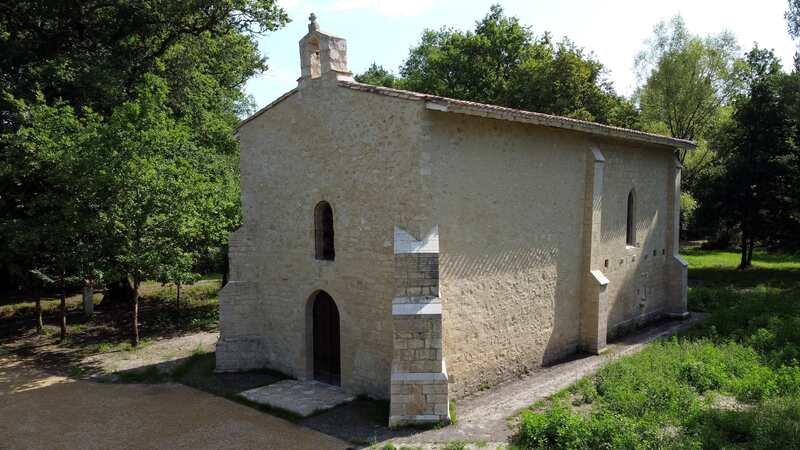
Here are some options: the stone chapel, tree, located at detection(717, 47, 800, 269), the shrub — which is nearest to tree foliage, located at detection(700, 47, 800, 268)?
tree, located at detection(717, 47, 800, 269)

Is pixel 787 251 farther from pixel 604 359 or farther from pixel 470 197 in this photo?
pixel 470 197

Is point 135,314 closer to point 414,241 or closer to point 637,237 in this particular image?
point 414,241

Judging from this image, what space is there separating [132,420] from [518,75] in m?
24.8

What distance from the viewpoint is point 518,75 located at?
29.2m

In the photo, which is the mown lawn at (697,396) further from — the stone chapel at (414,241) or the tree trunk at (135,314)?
the tree trunk at (135,314)

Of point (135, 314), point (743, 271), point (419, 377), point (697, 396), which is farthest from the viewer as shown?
point (743, 271)

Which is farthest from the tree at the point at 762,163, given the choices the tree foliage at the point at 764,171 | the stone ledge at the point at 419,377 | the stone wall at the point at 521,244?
the stone ledge at the point at 419,377

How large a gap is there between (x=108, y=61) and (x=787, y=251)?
1197 inches

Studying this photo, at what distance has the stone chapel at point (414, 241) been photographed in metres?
10.4

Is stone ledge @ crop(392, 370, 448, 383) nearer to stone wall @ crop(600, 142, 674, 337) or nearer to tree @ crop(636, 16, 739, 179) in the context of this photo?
stone wall @ crop(600, 142, 674, 337)

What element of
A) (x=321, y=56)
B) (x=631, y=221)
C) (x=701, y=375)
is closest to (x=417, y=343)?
(x=701, y=375)

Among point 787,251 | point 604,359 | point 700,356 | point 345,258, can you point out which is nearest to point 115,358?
point 345,258

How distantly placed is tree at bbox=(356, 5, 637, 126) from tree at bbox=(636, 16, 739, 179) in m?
3.22

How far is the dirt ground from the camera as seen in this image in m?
9.67
